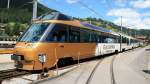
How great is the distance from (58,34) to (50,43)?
103cm

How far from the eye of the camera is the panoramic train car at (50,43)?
14.3 m

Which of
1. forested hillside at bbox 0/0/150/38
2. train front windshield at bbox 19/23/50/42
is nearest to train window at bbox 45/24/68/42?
train front windshield at bbox 19/23/50/42

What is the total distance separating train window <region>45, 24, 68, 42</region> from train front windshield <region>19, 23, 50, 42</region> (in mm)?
464

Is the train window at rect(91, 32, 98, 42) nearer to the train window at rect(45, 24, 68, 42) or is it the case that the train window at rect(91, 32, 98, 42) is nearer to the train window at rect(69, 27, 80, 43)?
the train window at rect(69, 27, 80, 43)

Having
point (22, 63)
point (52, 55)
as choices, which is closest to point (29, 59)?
point (22, 63)

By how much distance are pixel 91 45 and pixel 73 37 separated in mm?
4148

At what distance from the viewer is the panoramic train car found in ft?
46.8

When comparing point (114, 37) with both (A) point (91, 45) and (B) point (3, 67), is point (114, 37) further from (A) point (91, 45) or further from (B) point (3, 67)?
(B) point (3, 67)

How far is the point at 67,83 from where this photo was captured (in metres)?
12.1

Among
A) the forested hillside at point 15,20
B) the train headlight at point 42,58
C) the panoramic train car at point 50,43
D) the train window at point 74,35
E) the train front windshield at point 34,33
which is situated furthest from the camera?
the forested hillside at point 15,20

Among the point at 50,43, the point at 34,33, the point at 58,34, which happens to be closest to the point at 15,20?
the point at 58,34

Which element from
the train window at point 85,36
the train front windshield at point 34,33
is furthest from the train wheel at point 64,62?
the train front windshield at point 34,33

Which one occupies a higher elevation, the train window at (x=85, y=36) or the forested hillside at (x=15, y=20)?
the forested hillside at (x=15, y=20)

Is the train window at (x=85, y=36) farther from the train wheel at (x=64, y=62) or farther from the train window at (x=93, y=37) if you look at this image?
A: the train wheel at (x=64, y=62)
